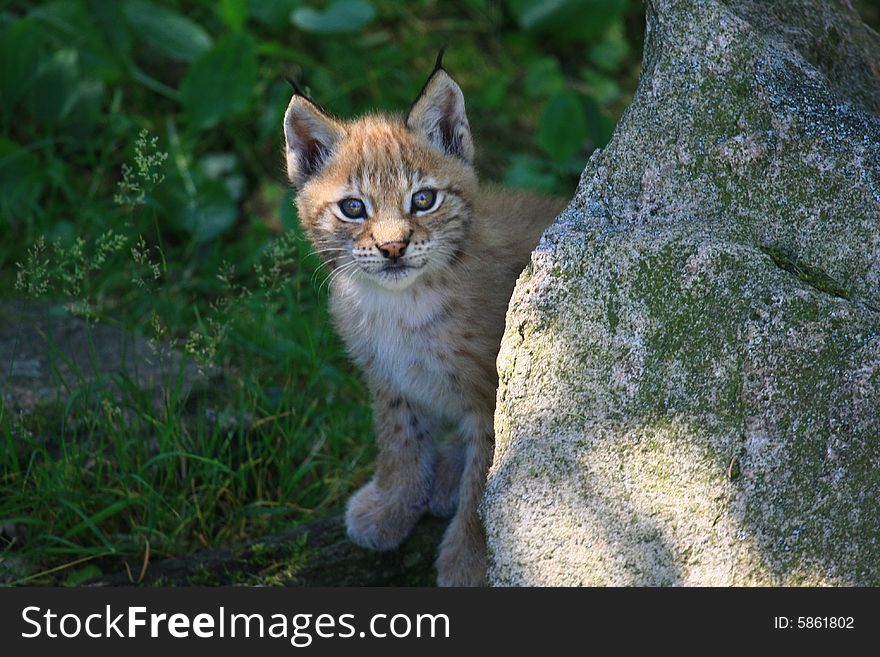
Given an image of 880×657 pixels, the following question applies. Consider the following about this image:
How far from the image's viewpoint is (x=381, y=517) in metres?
3.88

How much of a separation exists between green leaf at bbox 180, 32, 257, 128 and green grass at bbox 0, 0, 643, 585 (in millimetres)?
12

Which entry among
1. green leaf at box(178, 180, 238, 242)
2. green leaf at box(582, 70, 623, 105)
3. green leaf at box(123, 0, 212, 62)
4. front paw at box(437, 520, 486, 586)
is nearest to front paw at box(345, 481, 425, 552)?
front paw at box(437, 520, 486, 586)

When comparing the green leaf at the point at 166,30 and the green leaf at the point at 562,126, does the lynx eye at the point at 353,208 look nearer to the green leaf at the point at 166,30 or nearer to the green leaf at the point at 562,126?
Result: the green leaf at the point at 562,126

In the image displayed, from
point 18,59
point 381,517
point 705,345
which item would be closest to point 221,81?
point 18,59

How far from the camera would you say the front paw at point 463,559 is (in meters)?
3.53

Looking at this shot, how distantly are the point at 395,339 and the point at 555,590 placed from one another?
45.5 inches

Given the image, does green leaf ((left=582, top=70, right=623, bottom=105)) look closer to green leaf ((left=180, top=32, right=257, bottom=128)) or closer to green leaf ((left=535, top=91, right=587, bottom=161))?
green leaf ((left=535, top=91, right=587, bottom=161))

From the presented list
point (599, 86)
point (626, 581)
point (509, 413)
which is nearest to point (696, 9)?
point (509, 413)

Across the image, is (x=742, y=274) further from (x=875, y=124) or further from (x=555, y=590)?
(x=555, y=590)

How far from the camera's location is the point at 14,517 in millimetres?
3750

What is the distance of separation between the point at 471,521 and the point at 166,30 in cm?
363

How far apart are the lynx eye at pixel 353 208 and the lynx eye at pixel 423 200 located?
0.16m

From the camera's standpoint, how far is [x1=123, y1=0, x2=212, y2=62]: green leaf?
5.86 metres

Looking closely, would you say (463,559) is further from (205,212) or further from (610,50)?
(610,50)
